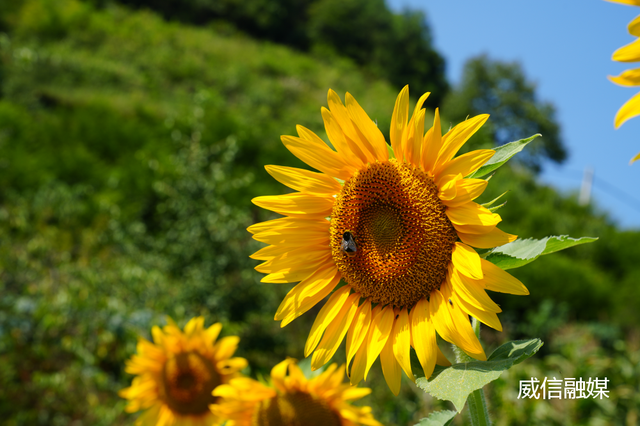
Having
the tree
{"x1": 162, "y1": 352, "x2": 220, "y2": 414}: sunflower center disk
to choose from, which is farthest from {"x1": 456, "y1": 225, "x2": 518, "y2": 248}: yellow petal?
the tree

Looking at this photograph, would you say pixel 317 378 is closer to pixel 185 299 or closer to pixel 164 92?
pixel 185 299

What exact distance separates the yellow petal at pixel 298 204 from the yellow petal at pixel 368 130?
169 millimetres

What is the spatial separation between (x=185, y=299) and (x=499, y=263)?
4095mm

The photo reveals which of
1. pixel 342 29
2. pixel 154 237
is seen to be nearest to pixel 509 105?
pixel 342 29

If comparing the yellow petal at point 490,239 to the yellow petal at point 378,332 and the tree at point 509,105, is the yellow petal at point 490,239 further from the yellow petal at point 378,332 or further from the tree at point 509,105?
the tree at point 509,105

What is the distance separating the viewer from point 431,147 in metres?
1.06

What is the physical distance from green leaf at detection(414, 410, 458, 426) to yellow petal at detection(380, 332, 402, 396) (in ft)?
0.29

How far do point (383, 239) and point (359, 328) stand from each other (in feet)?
0.73

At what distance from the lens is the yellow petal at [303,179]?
1.19 meters

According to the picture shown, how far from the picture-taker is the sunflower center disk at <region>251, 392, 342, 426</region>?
1.69 meters

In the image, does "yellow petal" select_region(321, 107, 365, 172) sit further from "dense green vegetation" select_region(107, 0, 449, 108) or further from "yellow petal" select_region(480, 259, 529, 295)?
"dense green vegetation" select_region(107, 0, 449, 108)

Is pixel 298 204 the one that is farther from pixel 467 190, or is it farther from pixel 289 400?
pixel 289 400

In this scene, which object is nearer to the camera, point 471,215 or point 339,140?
point 471,215

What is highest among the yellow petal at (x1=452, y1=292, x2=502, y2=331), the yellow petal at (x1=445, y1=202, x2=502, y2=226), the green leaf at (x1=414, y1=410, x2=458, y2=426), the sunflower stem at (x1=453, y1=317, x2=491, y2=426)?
the yellow petal at (x1=445, y1=202, x2=502, y2=226)
